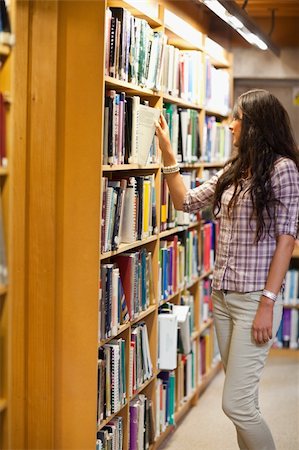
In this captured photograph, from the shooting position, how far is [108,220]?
3199mm

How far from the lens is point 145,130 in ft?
11.6

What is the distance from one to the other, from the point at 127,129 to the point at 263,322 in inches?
38.4

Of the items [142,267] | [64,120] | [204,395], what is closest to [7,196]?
[64,120]

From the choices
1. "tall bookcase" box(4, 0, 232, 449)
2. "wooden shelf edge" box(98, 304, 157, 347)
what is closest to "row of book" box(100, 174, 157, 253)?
"tall bookcase" box(4, 0, 232, 449)

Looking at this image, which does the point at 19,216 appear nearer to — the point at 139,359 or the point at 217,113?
the point at 139,359

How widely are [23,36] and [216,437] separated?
2430 mm

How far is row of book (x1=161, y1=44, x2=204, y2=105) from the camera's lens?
4055mm

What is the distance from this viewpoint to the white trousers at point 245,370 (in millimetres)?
3080

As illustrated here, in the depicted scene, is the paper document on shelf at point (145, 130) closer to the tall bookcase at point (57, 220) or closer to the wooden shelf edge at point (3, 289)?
the tall bookcase at point (57, 220)

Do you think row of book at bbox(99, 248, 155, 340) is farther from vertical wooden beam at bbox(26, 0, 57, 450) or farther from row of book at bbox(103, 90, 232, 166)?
row of book at bbox(103, 90, 232, 166)

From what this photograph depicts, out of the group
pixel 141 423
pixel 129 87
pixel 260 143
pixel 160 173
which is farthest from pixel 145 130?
pixel 141 423

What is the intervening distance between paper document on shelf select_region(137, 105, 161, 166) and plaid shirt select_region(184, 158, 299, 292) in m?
0.50

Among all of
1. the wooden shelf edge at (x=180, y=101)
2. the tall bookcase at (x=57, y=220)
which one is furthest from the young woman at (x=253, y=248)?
the wooden shelf edge at (x=180, y=101)

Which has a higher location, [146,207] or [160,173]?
[160,173]
